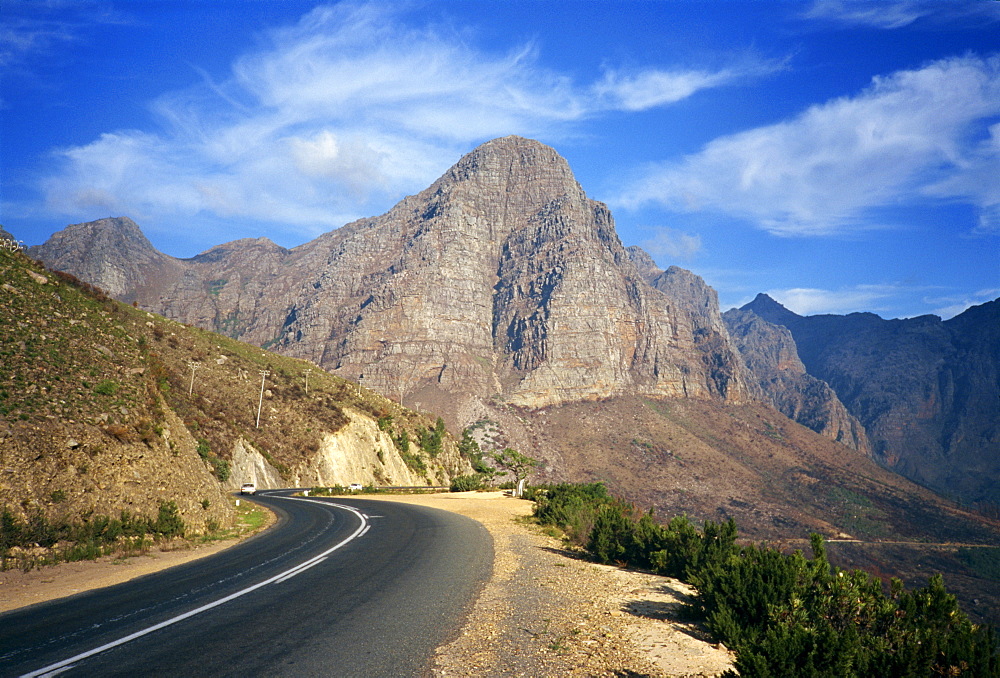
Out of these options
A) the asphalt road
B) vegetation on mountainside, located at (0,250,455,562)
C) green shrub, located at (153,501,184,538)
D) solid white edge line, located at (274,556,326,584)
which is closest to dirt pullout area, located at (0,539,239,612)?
the asphalt road

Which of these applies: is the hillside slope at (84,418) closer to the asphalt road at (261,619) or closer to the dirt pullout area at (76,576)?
the dirt pullout area at (76,576)

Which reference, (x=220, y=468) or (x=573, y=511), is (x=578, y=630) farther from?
(x=220, y=468)

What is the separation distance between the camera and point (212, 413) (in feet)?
185

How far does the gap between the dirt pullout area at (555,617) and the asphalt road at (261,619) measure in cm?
58

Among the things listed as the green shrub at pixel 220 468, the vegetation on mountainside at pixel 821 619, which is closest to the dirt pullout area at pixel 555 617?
the vegetation on mountainside at pixel 821 619

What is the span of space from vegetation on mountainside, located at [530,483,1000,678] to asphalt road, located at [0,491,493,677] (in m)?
4.05

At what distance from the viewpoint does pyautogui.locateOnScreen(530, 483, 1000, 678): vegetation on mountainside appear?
18.4 feet

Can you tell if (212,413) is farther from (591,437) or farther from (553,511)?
(591,437)

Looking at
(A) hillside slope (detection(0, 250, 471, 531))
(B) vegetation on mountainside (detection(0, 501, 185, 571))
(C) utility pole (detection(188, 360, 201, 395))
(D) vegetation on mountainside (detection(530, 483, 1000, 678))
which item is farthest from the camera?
(C) utility pole (detection(188, 360, 201, 395))

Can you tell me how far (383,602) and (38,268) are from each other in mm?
29221

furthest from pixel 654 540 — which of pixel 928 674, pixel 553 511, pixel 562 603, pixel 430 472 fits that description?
pixel 430 472

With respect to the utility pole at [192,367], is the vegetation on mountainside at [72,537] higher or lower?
lower

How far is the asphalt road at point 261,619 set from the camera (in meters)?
6.44

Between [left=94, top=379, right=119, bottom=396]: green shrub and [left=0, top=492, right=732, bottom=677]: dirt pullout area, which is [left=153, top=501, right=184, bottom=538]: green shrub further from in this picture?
[left=94, top=379, right=119, bottom=396]: green shrub
